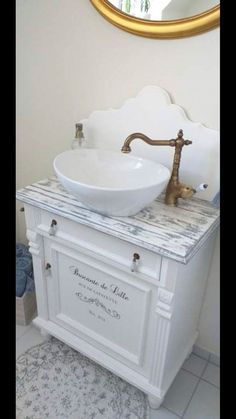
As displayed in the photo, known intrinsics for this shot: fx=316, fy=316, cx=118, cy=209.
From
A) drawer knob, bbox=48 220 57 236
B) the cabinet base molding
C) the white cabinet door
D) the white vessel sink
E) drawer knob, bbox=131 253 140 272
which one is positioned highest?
the white vessel sink

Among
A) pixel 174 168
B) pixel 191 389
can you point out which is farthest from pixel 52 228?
pixel 191 389

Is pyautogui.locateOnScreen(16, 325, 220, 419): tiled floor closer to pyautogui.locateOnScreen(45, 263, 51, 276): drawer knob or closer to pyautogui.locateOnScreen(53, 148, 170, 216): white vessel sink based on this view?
pyautogui.locateOnScreen(45, 263, 51, 276): drawer knob

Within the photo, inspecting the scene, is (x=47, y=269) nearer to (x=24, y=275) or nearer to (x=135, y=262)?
(x=24, y=275)

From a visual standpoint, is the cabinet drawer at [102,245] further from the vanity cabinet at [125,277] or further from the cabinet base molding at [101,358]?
the cabinet base molding at [101,358]

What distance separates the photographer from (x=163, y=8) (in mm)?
1043

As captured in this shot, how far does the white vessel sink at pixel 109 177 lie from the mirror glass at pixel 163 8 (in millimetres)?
475

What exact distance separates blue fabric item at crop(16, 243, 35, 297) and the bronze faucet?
841 mm

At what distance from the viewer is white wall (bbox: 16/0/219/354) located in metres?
1.07

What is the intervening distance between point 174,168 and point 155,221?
0.64 ft

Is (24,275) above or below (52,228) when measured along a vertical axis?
below

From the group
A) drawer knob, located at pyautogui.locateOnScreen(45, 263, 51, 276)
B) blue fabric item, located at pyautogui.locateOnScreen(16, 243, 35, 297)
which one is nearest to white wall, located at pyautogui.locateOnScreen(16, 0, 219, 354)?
blue fabric item, located at pyautogui.locateOnScreen(16, 243, 35, 297)

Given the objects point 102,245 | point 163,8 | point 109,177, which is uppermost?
point 163,8

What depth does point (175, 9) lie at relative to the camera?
1.02 m

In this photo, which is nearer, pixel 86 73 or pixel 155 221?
pixel 155 221
